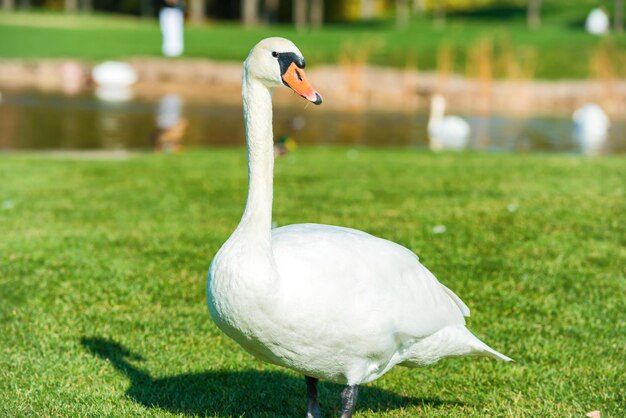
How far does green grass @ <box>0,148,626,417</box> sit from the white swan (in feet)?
2.64

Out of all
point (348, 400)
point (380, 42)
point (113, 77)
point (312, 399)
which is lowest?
point (113, 77)

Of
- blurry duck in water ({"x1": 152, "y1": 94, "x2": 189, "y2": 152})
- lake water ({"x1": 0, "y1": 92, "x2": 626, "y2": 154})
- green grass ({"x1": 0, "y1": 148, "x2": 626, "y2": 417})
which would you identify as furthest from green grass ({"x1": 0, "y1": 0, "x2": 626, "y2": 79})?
green grass ({"x1": 0, "y1": 148, "x2": 626, "y2": 417})

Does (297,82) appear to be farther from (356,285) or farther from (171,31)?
(171,31)

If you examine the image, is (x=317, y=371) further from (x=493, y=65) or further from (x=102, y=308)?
(x=493, y=65)

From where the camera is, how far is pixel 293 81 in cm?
371

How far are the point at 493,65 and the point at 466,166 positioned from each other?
78.2ft

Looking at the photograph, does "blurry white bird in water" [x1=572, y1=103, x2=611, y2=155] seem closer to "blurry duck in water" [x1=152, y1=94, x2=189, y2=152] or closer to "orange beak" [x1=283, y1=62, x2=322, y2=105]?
"blurry duck in water" [x1=152, y1=94, x2=189, y2=152]

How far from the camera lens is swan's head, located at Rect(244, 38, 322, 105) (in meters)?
3.73

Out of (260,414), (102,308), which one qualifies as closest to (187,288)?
(102,308)

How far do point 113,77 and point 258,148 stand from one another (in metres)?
29.6

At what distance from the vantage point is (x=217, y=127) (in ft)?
69.4

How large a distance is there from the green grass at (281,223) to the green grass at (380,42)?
24259mm

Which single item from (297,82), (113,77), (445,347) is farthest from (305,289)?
(113,77)

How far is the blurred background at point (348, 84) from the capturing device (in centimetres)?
1945
